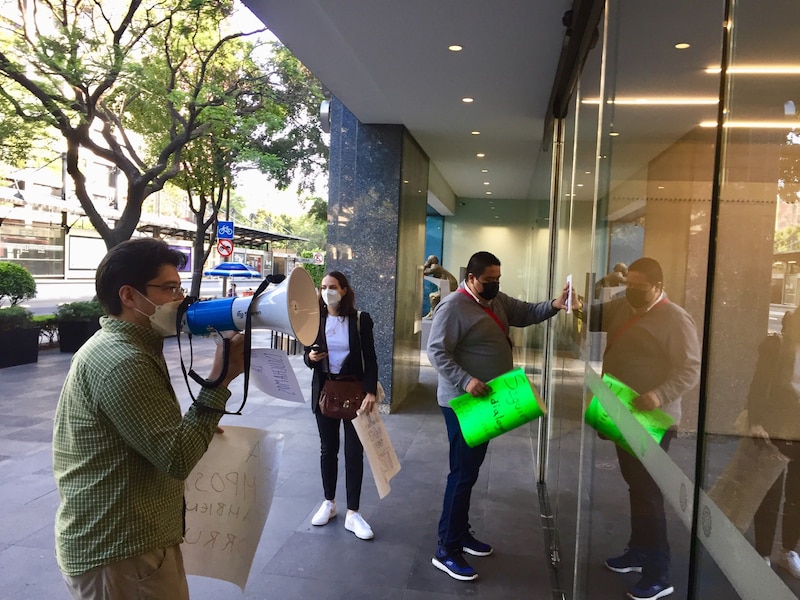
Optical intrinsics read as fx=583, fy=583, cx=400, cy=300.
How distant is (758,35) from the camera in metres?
0.93

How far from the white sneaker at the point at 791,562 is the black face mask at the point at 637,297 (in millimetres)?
879

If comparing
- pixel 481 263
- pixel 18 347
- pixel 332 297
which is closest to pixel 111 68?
pixel 18 347

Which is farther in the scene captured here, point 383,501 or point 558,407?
point 383,501

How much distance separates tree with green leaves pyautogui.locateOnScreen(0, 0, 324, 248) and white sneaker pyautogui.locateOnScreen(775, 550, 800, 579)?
32.6ft

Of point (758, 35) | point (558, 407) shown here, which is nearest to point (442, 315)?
point (558, 407)

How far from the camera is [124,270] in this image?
1763 mm

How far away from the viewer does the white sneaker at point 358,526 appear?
12.7ft

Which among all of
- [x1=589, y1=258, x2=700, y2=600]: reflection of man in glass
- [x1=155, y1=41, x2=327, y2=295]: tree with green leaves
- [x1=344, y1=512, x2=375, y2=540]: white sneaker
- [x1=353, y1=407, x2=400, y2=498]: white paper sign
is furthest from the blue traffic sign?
[x1=589, y1=258, x2=700, y2=600]: reflection of man in glass

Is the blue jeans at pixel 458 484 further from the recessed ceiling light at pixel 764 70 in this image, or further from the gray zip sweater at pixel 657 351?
the recessed ceiling light at pixel 764 70

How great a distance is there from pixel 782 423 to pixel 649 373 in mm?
763

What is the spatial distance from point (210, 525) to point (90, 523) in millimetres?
621

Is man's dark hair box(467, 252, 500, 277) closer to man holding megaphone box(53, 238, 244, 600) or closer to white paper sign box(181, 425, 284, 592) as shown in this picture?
white paper sign box(181, 425, 284, 592)

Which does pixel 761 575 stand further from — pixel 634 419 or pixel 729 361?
pixel 634 419

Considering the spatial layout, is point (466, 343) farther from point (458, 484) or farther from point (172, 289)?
point (172, 289)
